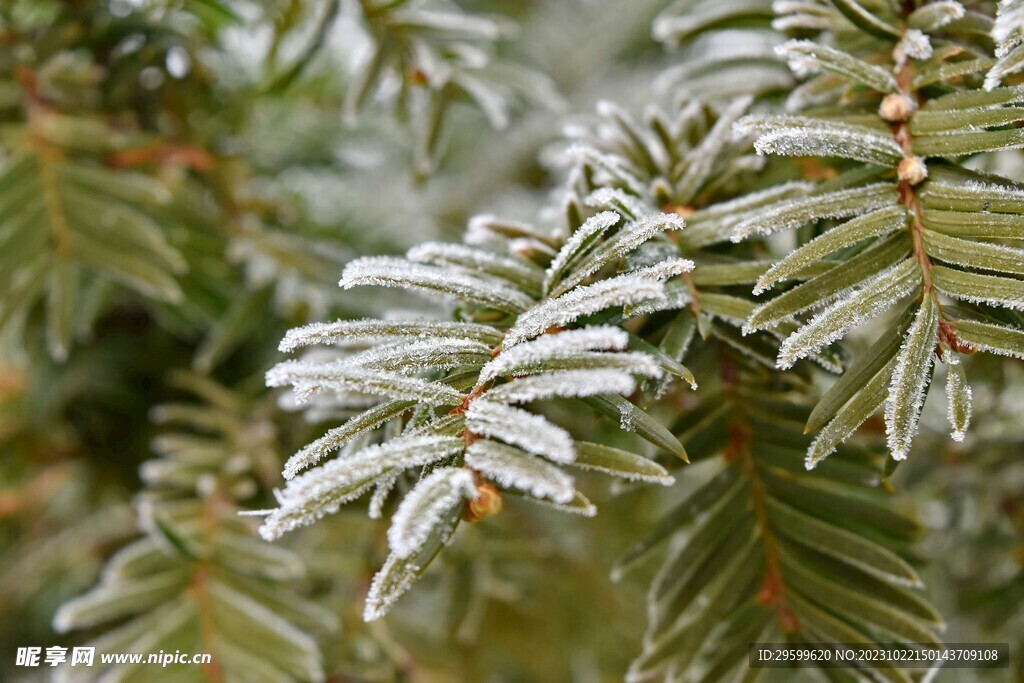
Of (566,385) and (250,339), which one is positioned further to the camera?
(250,339)

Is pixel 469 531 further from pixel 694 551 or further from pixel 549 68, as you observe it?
pixel 549 68

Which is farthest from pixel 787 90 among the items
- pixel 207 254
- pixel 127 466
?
pixel 127 466

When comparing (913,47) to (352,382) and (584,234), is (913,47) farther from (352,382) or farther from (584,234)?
(352,382)

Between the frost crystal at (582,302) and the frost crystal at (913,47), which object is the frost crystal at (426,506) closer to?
the frost crystal at (582,302)

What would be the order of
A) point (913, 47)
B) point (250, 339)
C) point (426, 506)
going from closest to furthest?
1. point (426, 506)
2. point (913, 47)
3. point (250, 339)

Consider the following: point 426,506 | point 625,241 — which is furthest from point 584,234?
point 426,506

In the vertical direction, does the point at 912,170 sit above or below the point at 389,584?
above
